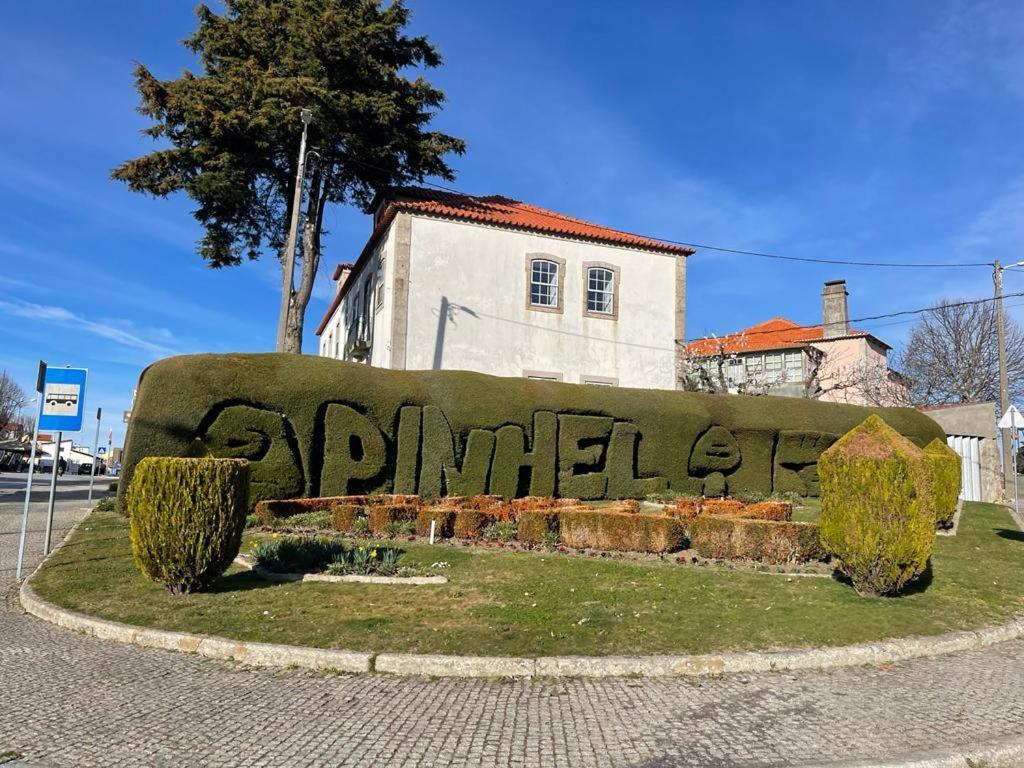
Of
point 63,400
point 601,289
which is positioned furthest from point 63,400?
point 601,289

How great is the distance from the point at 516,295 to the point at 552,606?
17.3 m

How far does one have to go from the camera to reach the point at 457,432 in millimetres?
15250

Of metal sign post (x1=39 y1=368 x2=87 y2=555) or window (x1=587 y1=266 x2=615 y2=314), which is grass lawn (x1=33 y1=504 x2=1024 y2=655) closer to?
metal sign post (x1=39 y1=368 x2=87 y2=555)

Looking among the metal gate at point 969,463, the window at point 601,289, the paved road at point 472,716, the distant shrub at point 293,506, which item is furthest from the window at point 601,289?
the paved road at point 472,716

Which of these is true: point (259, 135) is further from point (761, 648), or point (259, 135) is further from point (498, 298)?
point (761, 648)

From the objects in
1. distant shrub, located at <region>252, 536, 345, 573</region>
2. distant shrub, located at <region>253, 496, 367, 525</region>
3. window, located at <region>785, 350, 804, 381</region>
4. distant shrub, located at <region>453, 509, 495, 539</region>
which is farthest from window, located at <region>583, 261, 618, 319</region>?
window, located at <region>785, 350, 804, 381</region>

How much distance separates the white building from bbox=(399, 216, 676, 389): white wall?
37 millimetres

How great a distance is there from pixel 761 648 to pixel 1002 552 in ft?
25.3

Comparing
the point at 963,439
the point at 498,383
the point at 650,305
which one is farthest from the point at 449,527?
the point at 963,439

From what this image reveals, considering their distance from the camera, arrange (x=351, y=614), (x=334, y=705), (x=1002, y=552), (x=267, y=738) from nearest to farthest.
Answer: (x=267, y=738)
(x=334, y=705)
(x=351, y=614)
(x=1002, y=552)

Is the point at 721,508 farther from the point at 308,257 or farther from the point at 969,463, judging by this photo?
the point at 308,257

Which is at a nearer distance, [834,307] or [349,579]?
[349,579]

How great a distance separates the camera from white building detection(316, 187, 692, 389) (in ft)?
72.1

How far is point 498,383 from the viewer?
52.9ft
